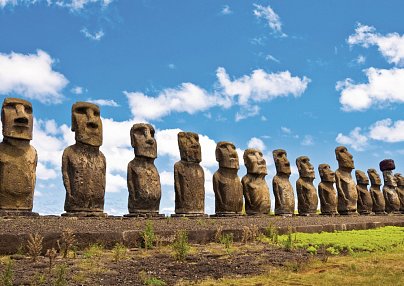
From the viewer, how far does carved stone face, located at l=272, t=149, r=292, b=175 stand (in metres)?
19.2

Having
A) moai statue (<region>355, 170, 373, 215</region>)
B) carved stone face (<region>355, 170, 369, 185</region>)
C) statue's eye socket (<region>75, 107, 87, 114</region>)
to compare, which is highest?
statue's eye socket (<region>75, 107, 87, 114</region>)

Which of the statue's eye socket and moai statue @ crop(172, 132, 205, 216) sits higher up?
the statue's eye socket

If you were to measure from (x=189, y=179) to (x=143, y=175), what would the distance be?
6.02 feet

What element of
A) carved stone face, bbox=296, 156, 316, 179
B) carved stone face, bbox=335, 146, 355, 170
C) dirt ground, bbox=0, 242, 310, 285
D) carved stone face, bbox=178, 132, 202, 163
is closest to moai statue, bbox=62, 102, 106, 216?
carved stone face, bbox=178, 132, 202, 163

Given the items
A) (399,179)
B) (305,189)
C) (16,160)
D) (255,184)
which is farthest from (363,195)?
(16,160)

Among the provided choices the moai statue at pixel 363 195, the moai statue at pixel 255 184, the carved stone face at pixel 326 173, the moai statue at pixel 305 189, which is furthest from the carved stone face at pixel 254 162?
the moai statue at pixel 363 195

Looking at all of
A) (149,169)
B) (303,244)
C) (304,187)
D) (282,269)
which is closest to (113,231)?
(282,269)

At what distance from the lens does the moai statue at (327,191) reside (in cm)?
2131

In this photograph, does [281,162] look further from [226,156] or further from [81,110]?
[81,110]

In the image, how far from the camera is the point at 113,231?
759 cm

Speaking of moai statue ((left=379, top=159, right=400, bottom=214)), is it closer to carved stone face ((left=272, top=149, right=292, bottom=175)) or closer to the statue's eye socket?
carved stone face ((left=272, top=149, right=292, bottom=175))

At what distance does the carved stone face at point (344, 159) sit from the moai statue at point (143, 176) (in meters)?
12.6

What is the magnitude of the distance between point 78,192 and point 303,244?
18.0ft

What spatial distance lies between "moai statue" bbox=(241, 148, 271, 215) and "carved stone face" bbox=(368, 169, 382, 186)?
37.5 ft
